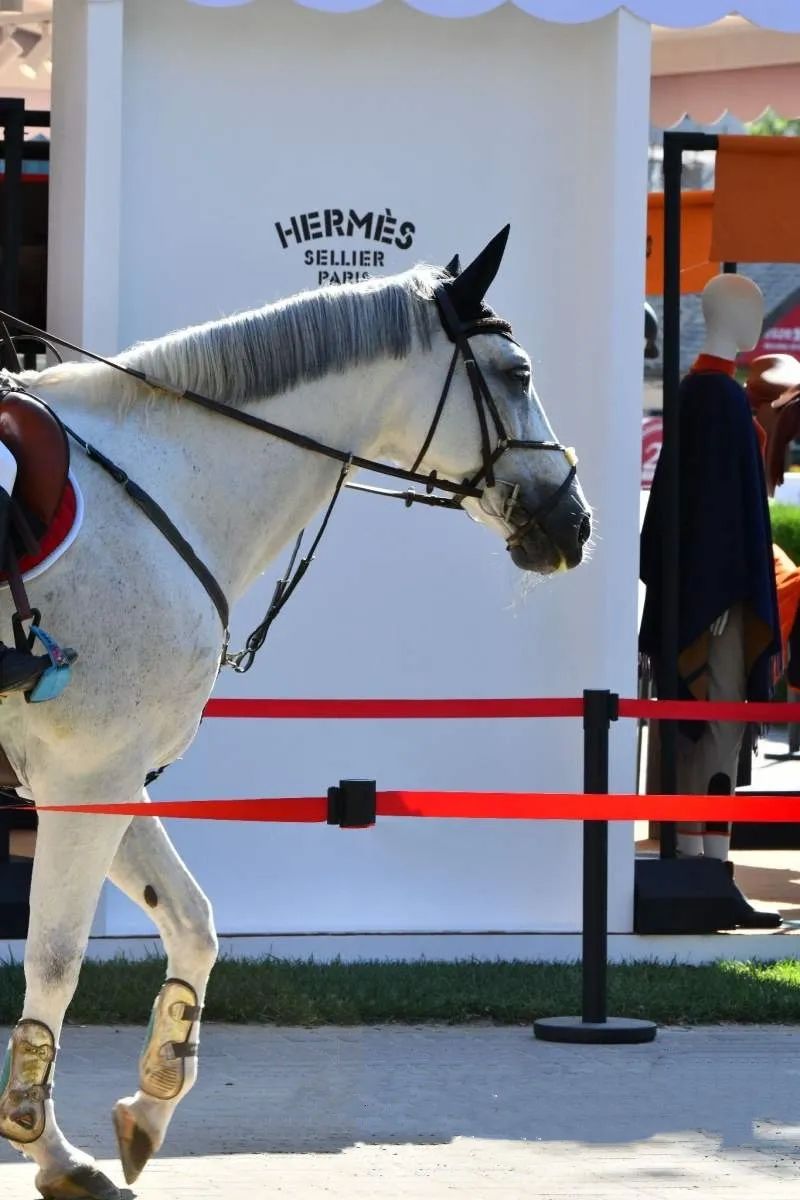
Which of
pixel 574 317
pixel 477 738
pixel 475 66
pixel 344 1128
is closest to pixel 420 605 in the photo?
pixel 477 738

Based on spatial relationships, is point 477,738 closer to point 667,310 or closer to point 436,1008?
point 436,1008

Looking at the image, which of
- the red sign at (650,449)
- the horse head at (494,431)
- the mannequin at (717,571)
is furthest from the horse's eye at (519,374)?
the red sign at (650,449)

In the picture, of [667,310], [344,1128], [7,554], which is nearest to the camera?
[7,554]

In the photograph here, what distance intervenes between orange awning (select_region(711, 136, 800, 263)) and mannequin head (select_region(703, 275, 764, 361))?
63cm

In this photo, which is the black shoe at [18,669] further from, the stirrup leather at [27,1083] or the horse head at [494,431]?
the horse head at [494,431]

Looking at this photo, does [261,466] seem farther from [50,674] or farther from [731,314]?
[731,314]

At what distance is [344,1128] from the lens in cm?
566

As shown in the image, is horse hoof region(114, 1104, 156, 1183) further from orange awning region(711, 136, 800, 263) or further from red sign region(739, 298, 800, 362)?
red sign region(739, 298, 800, 362)

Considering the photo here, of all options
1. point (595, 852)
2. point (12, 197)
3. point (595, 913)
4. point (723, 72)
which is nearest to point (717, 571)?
point (595, 852)

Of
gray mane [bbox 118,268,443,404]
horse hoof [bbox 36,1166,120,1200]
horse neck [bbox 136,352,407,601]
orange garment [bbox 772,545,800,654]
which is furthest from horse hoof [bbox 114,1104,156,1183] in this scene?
orange garment [bbox 772,545,800,654]

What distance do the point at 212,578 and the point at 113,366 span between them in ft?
1.75

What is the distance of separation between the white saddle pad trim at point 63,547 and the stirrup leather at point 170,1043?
1.08 metres

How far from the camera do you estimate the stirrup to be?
15.0ft

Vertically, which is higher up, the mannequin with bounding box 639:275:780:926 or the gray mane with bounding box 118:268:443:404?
the gray mane with bounding box 118:268:443:404
